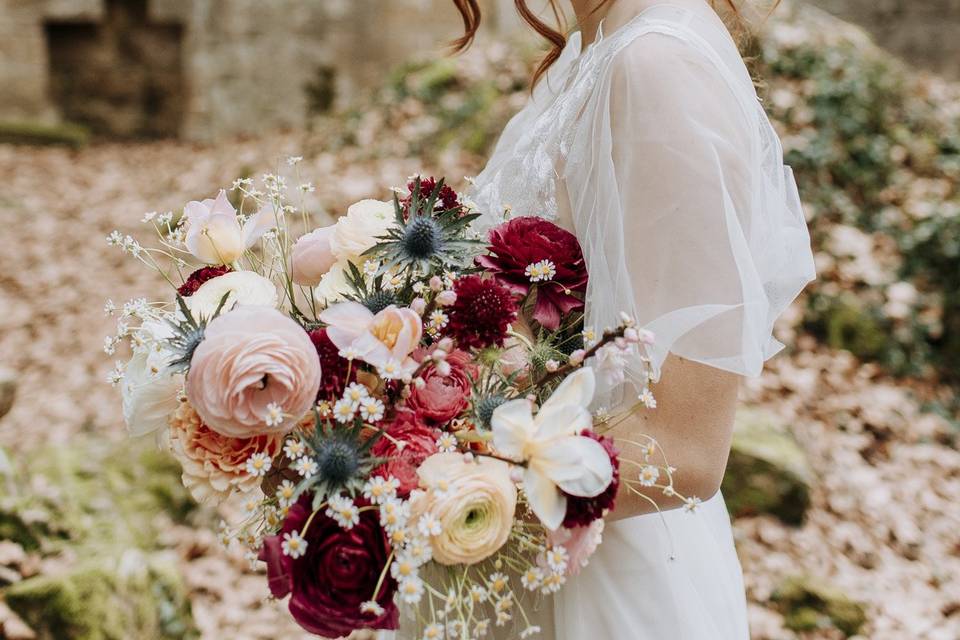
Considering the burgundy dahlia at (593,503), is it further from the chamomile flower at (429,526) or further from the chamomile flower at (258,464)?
the chamomile flower at (258,464)

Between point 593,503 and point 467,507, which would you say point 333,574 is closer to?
point 467,507

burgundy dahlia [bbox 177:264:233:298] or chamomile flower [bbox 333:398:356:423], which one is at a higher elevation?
chamomile flower [bbox 333:398:356:423]

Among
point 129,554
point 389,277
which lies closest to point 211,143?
point 129,554

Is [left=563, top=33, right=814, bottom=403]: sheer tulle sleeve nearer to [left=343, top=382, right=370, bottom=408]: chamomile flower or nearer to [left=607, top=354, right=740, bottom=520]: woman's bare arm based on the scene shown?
[left=607, top=354, right=740, bottom=520]: woman's bare arm

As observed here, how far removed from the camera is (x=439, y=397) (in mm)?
1201

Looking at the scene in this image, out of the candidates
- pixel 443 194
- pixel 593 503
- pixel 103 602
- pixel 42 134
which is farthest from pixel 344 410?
pixel 42 134

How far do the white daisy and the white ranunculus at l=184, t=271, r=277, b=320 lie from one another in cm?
24

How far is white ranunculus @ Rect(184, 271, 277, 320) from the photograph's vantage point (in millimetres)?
1302

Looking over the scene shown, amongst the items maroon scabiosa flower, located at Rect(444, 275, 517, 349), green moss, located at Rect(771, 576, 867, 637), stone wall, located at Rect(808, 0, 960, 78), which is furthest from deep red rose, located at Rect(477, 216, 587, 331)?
stone wall, located at Rect(808, 0, 960, 78)

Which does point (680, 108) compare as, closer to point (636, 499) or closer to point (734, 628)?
point (636, 499)

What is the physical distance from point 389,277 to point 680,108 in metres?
0.49

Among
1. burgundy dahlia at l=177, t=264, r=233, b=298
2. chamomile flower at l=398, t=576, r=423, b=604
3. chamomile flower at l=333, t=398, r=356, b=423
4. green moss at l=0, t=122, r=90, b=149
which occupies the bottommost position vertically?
green moss at l=0, t=122, r=90, b=149

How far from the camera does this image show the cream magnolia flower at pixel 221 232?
1450 mm

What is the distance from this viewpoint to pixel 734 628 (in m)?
1.61
